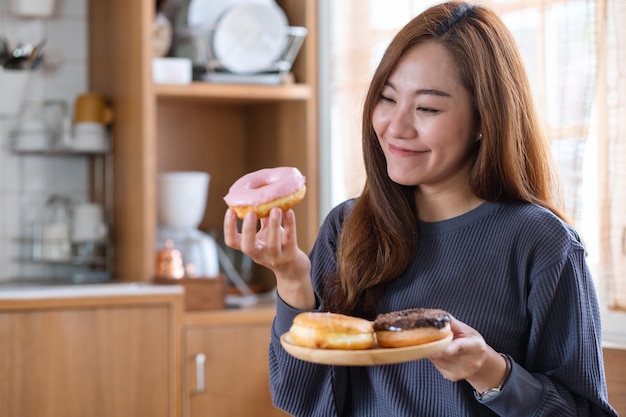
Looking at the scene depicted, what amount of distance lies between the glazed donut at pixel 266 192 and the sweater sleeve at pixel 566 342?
35cm

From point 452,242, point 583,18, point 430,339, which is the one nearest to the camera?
point 430,339

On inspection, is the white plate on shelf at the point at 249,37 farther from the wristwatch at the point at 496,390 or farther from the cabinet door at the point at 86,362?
the wristwatch at the point at 496,390

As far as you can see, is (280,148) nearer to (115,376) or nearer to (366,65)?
(366,65)

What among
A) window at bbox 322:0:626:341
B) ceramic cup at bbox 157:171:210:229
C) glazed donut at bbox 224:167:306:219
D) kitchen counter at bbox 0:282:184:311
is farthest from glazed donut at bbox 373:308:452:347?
ceramic cup at bbox 157:171:210:229

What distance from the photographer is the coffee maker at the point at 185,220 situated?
250 cm

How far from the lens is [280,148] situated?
8.77 ft

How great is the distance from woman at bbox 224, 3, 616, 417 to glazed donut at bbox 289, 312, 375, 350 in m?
0.14

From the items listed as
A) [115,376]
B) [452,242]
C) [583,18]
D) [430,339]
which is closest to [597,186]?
[583,18]

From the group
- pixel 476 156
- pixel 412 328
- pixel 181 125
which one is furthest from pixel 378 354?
pixel 181 125

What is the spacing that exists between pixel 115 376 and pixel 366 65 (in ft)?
3.25

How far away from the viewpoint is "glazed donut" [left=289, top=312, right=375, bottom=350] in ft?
3.44

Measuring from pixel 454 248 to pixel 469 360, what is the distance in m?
0.27

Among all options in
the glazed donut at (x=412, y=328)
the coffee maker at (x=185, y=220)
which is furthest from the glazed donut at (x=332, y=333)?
the coffee maker at (x=185, y=220)

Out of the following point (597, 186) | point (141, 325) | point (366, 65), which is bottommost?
point (141, 325)
